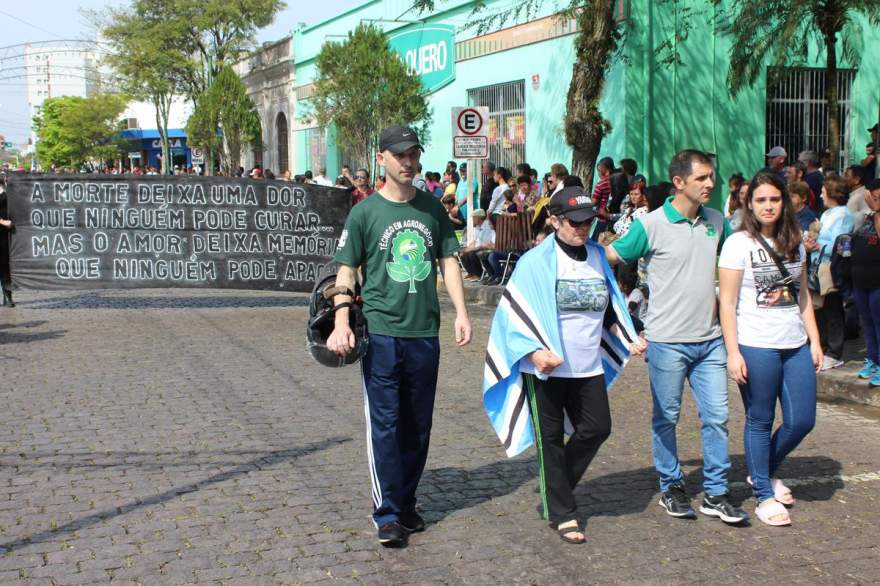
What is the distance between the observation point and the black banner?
14125 mm

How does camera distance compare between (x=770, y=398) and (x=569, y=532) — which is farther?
(x=770, y=398)

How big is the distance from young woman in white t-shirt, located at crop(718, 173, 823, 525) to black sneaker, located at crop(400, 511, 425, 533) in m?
1.74

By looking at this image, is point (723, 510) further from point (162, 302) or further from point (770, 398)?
point (162, 302)

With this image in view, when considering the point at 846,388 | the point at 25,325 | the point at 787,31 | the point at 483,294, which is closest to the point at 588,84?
the point at 787,31

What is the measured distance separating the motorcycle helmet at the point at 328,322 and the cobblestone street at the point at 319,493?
0.90m

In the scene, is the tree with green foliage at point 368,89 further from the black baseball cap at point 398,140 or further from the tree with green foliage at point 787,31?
the black baseball cap at point 398,140

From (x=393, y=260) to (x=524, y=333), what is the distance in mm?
729

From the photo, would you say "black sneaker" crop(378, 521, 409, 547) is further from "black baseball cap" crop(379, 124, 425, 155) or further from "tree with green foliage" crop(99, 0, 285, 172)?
"tree with green foliage" crop(99, 0, 285, 172)

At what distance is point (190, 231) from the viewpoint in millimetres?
14219

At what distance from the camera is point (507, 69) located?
23.9 metres

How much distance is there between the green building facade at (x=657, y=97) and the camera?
65.8 feet

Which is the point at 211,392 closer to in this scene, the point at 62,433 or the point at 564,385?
the point at 62,433

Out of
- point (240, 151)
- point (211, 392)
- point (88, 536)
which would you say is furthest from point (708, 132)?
point (240, 151)

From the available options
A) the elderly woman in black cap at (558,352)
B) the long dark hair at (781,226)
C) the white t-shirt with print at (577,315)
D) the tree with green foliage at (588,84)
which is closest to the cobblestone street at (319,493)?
the elderly woman in black cap at (558,352)
